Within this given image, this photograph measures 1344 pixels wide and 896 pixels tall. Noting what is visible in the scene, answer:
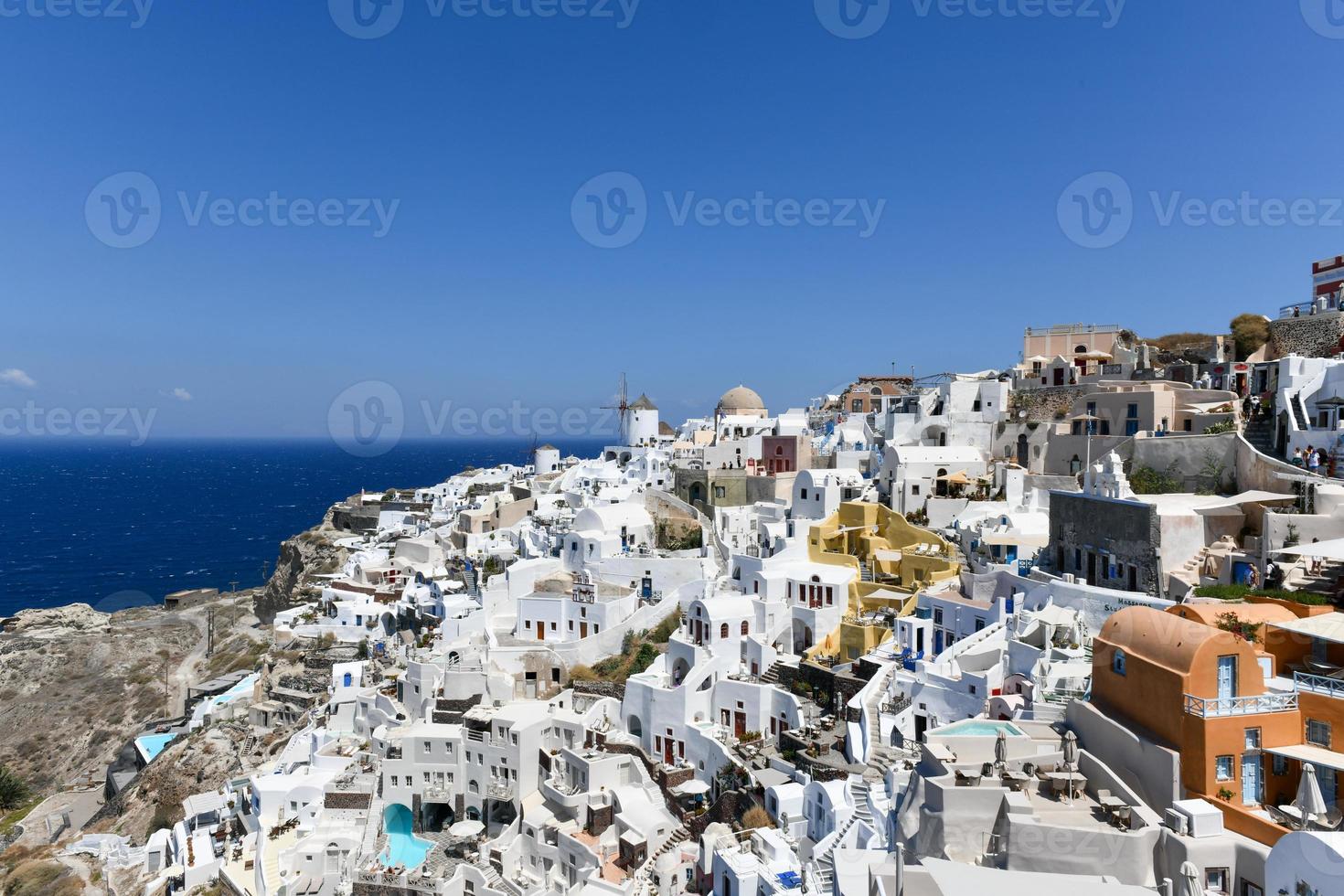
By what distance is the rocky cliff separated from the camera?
54.4m

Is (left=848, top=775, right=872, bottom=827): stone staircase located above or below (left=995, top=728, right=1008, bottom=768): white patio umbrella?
below

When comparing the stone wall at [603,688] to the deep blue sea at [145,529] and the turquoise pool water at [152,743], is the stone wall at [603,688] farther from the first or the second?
the deep blue sea at [145,529]

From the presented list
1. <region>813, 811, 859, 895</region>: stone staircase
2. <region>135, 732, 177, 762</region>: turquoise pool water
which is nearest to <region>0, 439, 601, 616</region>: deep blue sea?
<region>135, 732, 177, 762</region>: turquoise pool water

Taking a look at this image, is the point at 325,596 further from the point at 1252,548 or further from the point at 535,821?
the point at 1252,548

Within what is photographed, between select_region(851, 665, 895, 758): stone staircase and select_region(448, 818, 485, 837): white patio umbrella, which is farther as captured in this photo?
select_region(448, 818, 485, 837): white patio umbrella

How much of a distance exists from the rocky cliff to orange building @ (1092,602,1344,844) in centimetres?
4977

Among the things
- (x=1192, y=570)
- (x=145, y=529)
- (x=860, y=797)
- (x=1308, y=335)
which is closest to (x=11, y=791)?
(x=860, y=797)

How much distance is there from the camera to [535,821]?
2283 cm

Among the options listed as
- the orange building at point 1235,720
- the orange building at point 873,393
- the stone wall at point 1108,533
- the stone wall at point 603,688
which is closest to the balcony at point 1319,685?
the orange building at point 1235,720

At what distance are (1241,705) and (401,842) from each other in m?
22.7

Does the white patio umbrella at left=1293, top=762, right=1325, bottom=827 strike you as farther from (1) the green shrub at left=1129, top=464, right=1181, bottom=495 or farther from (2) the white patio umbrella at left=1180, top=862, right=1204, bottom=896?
(1) the green shrub at left=1129, top=464, right=1181, bottom=495

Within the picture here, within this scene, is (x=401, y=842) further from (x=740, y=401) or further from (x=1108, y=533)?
(x=740, y=401)

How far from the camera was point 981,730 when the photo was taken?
1405 cm

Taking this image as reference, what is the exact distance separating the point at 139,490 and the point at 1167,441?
170m
